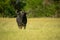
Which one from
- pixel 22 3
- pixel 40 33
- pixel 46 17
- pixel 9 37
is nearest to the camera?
pixel 9 37

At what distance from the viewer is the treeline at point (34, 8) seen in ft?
16.3

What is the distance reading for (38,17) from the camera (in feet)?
16.9

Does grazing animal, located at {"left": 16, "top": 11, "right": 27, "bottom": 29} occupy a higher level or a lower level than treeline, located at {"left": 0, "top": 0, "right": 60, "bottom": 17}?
higher

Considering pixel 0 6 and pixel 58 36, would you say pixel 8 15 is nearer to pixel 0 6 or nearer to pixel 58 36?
pixel 0 6

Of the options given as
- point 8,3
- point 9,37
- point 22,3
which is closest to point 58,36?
point 9,37

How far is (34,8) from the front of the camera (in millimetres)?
5473

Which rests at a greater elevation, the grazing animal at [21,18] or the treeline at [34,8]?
the grazing animal at [21,18]

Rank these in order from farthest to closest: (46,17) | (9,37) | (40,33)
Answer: (46,17), (40,33), (9,37)

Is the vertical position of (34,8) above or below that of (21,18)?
below

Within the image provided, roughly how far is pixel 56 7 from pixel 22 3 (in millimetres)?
1017

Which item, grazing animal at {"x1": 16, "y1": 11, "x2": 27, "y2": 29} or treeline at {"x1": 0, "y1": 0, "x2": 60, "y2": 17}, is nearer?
grazing animal at {"x1": 16, "y1": 11, "x2": 27, "y2": 29}

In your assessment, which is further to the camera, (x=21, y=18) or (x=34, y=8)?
(x=34, y=8)

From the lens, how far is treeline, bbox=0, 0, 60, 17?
4.96 meters

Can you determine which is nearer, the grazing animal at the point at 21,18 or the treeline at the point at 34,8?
the grazing animal at the point at 21,18
